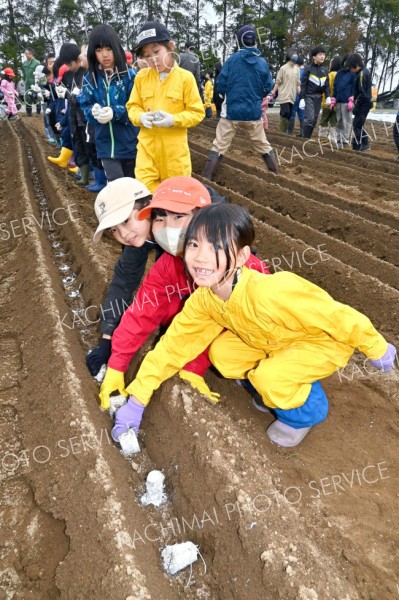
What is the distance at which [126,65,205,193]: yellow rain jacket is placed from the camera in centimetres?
349

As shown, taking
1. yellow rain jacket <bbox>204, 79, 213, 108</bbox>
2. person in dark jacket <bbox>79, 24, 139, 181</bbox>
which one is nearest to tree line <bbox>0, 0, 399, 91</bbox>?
yellow rain jacket <bbox>204, 79, 213, 108</bbox>

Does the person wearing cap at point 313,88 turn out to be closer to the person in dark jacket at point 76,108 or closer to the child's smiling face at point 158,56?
the person in dark jacket at point 76,108

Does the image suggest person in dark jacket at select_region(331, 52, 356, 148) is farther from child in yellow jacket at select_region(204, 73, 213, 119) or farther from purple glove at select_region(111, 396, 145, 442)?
purple glove at select_region(111, 396, 145, 442)

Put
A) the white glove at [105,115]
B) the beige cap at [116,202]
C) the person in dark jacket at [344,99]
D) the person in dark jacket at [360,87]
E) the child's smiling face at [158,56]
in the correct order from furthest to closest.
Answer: the person in dark jacket at [344,99]
the person in dark jacket at [360,87]
the white glove at [105,115]
the child's smiling face at [158,56]
the beige cap at [116,202]

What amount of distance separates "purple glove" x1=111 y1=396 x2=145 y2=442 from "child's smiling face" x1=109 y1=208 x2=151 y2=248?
2.50 feet

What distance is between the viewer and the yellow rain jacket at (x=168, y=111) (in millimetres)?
3486

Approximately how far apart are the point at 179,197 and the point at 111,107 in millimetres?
2665

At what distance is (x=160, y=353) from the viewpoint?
A: 209 cm

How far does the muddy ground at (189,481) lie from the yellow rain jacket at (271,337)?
0.23 m

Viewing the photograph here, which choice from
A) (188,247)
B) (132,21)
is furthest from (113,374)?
(132,21)

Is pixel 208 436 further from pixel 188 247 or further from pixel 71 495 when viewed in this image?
pixel 188 247

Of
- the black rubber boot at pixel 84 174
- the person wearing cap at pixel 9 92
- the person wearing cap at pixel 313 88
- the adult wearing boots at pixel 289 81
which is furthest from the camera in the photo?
the person wearing cap at pixel 9 92

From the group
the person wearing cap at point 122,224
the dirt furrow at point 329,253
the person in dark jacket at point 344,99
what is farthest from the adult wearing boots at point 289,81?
the person wearing cap at point 122,224

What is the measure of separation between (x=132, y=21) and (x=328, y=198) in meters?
32.6
